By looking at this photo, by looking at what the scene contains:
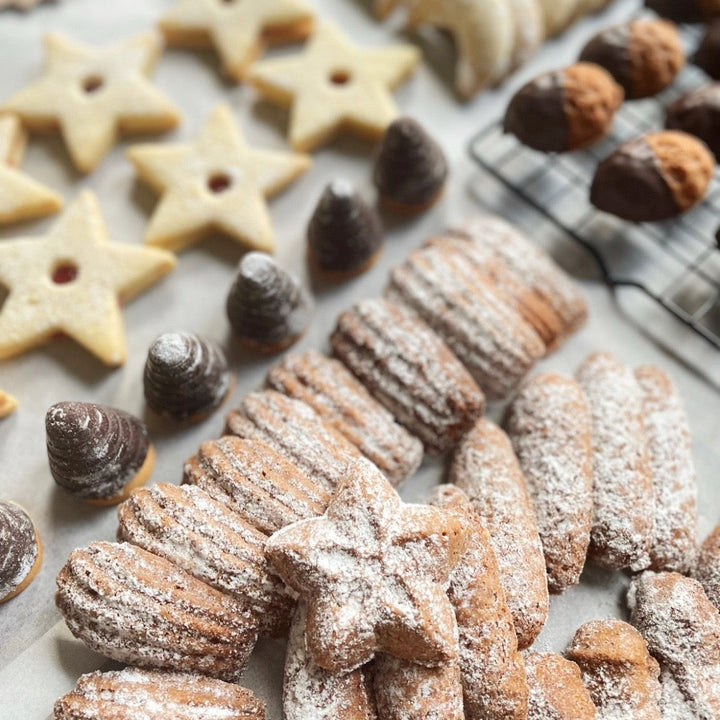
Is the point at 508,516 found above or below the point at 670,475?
below

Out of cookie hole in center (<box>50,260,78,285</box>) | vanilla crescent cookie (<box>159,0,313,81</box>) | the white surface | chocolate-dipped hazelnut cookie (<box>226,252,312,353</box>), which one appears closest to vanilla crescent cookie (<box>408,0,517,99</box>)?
the white surface

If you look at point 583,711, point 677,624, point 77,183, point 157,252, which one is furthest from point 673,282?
point 77,183

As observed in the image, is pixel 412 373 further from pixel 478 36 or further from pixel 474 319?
pixel 478 36

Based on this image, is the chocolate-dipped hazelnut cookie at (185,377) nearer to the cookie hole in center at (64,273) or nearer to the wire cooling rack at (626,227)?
the cookie hole in center at (64,273)

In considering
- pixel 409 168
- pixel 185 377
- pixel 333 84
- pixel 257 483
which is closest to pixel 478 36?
pixel 333 84

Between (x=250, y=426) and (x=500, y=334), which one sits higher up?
(x=500, y=334)

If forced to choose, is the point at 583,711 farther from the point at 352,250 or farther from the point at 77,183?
the point at 77,183
